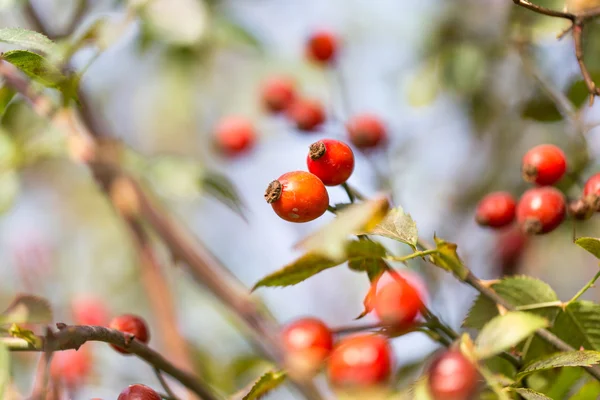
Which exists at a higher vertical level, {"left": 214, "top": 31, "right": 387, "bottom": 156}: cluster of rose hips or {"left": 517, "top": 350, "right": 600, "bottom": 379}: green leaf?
{"left": 214, "top": 31, "right": 387, "bottom": 156}: cluster of rose hips

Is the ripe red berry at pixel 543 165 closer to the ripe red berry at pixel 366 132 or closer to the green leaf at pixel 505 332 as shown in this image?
the green leaf at pixel 505 332

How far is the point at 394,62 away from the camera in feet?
13.2

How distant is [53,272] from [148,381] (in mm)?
1311

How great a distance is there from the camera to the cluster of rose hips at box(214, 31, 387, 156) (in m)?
2.64

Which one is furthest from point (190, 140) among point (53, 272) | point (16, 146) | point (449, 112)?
point (16, 146)

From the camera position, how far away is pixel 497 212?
72.0 inches

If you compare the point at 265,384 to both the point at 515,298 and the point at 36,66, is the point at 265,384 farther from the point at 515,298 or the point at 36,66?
the point at 36,66

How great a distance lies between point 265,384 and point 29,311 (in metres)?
0.49

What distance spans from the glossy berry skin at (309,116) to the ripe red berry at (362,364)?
64.4 inches

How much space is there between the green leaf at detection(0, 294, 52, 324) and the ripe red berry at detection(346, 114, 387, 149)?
146 centimetres

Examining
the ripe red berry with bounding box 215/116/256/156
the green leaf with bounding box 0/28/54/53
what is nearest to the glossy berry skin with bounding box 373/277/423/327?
the green leaf with bounding box 0/28/54/53

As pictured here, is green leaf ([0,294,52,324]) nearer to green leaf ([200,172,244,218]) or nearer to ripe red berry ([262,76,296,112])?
green leaf ([200,172,244,218])

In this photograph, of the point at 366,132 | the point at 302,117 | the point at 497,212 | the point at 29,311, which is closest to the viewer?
the point at 29,311

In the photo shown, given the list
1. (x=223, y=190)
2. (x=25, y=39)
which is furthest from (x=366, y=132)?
(x=25, y=39)
